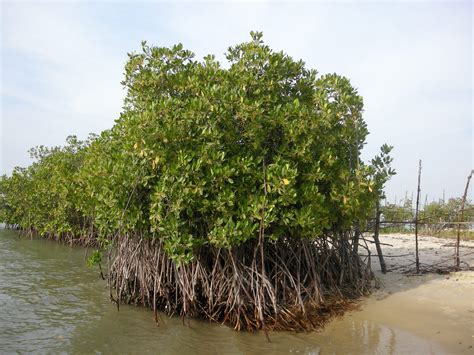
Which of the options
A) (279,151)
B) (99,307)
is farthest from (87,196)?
(279,151)

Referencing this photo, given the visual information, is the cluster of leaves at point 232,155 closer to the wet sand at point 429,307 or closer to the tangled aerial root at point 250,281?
the tangled aerial root at point 250,281

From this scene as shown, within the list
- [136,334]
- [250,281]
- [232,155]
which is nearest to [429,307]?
[250,281]

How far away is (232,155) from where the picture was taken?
5.59 m

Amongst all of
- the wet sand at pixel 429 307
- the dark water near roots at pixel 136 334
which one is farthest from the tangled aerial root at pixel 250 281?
the wet sand at pixel 429 307

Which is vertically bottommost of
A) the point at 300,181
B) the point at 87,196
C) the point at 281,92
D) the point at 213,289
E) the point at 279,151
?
the point at 213,289

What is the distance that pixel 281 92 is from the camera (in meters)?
6.39

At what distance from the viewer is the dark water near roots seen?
4734 millimetres

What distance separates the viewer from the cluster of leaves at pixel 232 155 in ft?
16.9

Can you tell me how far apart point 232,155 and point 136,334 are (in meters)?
2.72

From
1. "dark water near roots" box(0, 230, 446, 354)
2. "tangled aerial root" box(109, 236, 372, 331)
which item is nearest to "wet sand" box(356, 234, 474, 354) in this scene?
"dark water near roots" box(0, 230, 446, 354)

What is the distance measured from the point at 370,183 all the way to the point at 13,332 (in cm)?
542

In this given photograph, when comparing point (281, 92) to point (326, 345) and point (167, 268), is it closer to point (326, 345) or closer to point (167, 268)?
point (167, 268)

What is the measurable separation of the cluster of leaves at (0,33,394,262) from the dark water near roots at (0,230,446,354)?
1.10 m

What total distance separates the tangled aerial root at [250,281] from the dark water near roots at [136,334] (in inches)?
9.0
